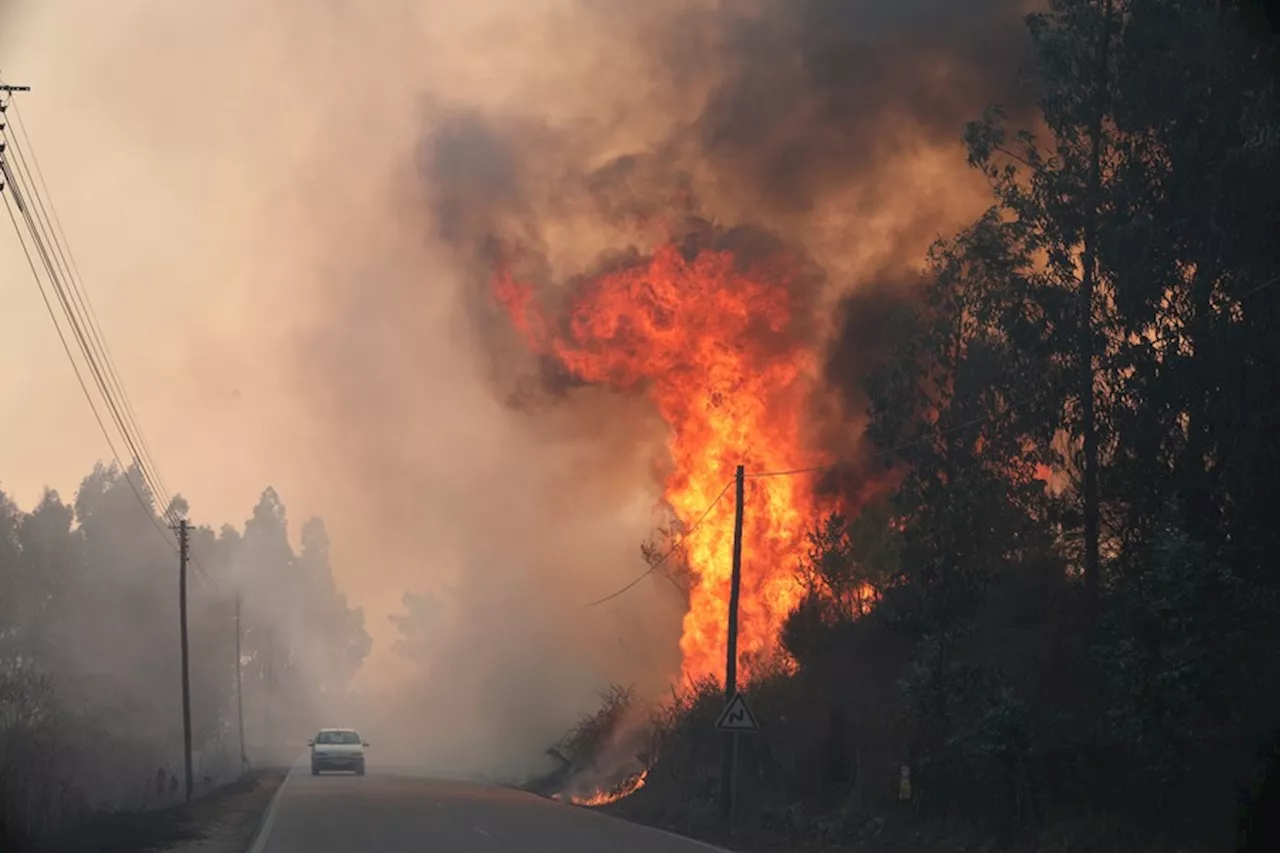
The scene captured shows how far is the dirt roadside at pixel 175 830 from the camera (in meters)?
25.6

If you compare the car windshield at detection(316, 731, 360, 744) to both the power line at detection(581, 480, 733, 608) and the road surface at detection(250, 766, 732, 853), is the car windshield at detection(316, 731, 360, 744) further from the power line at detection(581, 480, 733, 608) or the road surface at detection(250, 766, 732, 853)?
the road surface at detection(250, 766, 732, 853)

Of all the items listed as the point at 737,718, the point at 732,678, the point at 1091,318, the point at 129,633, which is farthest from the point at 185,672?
the point at 129,633

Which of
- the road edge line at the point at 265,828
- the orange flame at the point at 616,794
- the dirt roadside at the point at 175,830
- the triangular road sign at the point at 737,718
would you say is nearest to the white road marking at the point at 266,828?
the road edge line at the point at 265,828

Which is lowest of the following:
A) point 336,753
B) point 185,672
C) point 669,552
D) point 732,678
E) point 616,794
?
→ point 616,794

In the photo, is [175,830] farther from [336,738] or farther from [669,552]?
[336,738]

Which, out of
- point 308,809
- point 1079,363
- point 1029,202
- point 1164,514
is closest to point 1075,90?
point 1029,202

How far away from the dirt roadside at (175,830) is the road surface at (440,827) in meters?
0.65

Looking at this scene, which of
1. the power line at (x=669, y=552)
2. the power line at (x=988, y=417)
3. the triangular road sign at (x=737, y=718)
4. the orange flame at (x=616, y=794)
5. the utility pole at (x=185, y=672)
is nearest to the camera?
the power line at (x=988, y=417)

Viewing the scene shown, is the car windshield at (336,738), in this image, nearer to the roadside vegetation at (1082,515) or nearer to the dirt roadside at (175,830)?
the dirt roadside at (175,830)

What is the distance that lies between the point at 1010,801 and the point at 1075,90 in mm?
16152

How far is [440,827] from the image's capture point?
3056cm

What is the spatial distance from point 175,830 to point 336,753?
33.2 m

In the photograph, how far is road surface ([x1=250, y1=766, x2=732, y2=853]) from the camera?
25.9 metres

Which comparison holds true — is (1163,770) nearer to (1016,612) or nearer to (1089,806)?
(1089,806)
